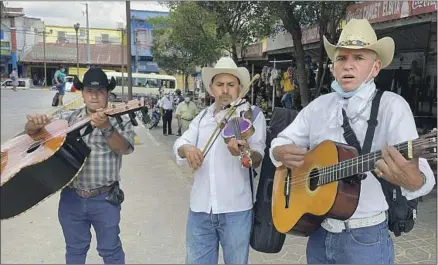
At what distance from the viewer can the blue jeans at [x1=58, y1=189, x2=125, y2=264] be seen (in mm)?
2660

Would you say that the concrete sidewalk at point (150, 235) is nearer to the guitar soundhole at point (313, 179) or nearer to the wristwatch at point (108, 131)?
the wristwatch at point (108, 131)

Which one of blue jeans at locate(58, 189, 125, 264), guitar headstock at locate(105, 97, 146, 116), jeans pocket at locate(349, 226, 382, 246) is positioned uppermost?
guitar headstock at locate(105, 97, 146, 116)

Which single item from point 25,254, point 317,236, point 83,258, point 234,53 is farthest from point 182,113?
point 317,236

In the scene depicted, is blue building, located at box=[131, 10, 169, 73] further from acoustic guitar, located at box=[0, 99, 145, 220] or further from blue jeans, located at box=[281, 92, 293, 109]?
acoustic guitar, located at box=[0, 99, 145, 220]

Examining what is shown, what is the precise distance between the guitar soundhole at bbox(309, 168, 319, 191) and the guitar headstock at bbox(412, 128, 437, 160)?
1.85 feet

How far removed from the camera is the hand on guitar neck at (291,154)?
2.01 meters

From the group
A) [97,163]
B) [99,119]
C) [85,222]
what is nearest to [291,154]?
[99,119]

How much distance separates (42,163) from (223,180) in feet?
3.29

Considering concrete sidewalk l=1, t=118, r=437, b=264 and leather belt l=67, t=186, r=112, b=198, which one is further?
concrete sidewalk l=1, t=118, r=437, b=264

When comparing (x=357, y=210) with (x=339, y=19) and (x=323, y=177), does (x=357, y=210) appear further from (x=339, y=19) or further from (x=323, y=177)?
(x=339, y=19)

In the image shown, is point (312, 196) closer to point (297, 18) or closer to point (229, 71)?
point (229, 71)

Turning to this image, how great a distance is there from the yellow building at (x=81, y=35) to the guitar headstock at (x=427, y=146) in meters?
46.1

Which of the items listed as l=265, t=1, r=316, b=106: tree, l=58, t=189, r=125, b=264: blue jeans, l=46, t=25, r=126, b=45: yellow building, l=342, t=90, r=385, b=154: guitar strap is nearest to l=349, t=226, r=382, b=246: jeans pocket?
l=342, t=90, r=385, b=154: guitar strap

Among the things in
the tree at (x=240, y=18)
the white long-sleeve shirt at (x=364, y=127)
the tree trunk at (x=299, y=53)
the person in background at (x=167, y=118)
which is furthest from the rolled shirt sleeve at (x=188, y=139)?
the person in background at (x=167, y=118)
